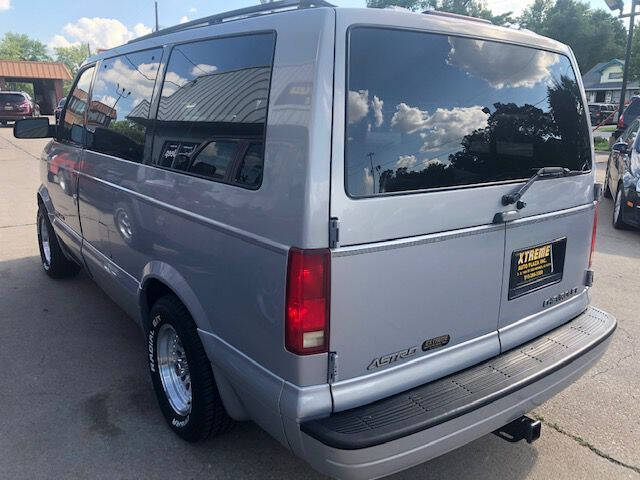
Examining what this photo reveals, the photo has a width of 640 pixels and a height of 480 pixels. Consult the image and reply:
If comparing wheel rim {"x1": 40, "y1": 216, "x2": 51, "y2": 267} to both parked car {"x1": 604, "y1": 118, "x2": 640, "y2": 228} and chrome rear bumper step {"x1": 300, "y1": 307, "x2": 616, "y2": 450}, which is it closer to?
chrome rear bumper step {"x1": 300, "y1": 307, "x2": 616, "y2": 450}

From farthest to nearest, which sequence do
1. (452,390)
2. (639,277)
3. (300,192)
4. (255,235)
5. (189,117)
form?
(639,277), (189,117), (452,390), (255,235), (300,192)

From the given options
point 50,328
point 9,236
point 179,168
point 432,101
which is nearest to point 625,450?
point 432,101

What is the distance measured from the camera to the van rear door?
78.3 inches

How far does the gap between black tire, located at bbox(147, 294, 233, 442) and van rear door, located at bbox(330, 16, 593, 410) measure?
840 millimetres

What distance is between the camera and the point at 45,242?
18.3ft

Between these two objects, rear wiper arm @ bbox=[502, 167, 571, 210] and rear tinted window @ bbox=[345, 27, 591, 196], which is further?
rear wiper arm @ bbox=[502, 167, 571, 210]

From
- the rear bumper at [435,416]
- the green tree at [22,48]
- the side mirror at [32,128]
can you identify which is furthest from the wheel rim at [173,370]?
the green tree at [22,48]

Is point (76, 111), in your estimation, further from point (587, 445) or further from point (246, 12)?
point (587, 445)

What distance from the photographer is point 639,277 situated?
5.73 m

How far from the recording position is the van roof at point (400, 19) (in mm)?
2084

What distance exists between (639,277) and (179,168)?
16.9ft

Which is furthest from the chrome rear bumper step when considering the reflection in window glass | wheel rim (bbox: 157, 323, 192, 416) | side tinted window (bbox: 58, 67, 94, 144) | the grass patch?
the grass patch

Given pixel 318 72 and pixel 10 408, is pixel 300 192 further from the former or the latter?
pixel 10 408

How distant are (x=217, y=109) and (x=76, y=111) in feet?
8.10
